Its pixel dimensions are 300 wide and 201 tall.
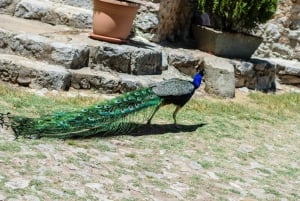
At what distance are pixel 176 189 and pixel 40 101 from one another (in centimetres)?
214

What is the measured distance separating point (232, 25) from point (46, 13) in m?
2.76

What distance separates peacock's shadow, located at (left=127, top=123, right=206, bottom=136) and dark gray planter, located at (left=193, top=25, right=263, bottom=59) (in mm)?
2720

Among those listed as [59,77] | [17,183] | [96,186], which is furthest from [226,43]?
[17,183]

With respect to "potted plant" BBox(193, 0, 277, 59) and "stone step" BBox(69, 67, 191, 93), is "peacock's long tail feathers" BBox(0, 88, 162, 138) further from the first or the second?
"potted plant" BBox(193, 0, 277, 59)

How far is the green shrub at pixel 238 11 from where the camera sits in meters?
8.62

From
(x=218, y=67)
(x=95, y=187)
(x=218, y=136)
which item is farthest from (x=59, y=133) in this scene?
(x=218, y=67)

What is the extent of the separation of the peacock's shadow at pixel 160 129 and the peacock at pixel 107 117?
6 centimetres

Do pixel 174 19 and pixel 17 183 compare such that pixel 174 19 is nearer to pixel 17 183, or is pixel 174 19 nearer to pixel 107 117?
pixel 107 117

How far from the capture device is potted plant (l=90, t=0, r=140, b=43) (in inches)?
288

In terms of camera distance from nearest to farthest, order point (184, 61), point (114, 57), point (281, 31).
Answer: point (114, 57), point (184, 61), point (281, 31)

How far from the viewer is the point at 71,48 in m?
6.87

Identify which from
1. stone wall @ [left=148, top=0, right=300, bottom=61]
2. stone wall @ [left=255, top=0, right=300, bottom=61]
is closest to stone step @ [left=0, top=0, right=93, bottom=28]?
stone wall @ [left=148, top=0, right=300, bottom=61]

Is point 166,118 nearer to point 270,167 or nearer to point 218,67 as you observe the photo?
point 270,167

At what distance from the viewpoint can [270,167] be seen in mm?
5477
